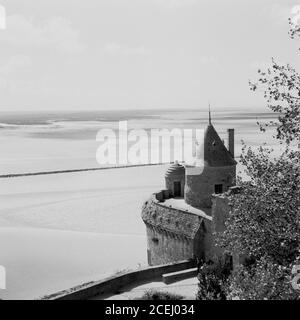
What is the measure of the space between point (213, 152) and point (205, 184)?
162 cm

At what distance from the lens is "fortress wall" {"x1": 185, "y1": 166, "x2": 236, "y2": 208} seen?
80.5ft

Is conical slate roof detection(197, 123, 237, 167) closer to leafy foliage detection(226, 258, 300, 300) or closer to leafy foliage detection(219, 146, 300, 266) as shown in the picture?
leafy foliage detection(219, 146, 300, 266)

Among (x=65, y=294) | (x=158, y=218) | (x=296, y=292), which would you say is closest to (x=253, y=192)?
(x=296, y=292)

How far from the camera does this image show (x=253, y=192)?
1269 centimetres

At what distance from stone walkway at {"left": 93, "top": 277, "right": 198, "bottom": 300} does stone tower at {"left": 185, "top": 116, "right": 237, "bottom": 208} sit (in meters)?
4.82

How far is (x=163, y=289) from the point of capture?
64.3ft

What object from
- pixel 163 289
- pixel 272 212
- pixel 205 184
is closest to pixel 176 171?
pixel 205 184

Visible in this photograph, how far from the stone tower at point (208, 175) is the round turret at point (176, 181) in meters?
2.34

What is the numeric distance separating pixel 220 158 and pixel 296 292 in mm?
14789

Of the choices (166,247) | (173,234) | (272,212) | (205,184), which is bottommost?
(166,247)

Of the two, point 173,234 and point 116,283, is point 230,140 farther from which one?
point 116,283

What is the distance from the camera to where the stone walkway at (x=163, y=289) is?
19.2 meters

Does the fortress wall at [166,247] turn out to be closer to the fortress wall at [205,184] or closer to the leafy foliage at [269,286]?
the fortress wall at [205,184]
